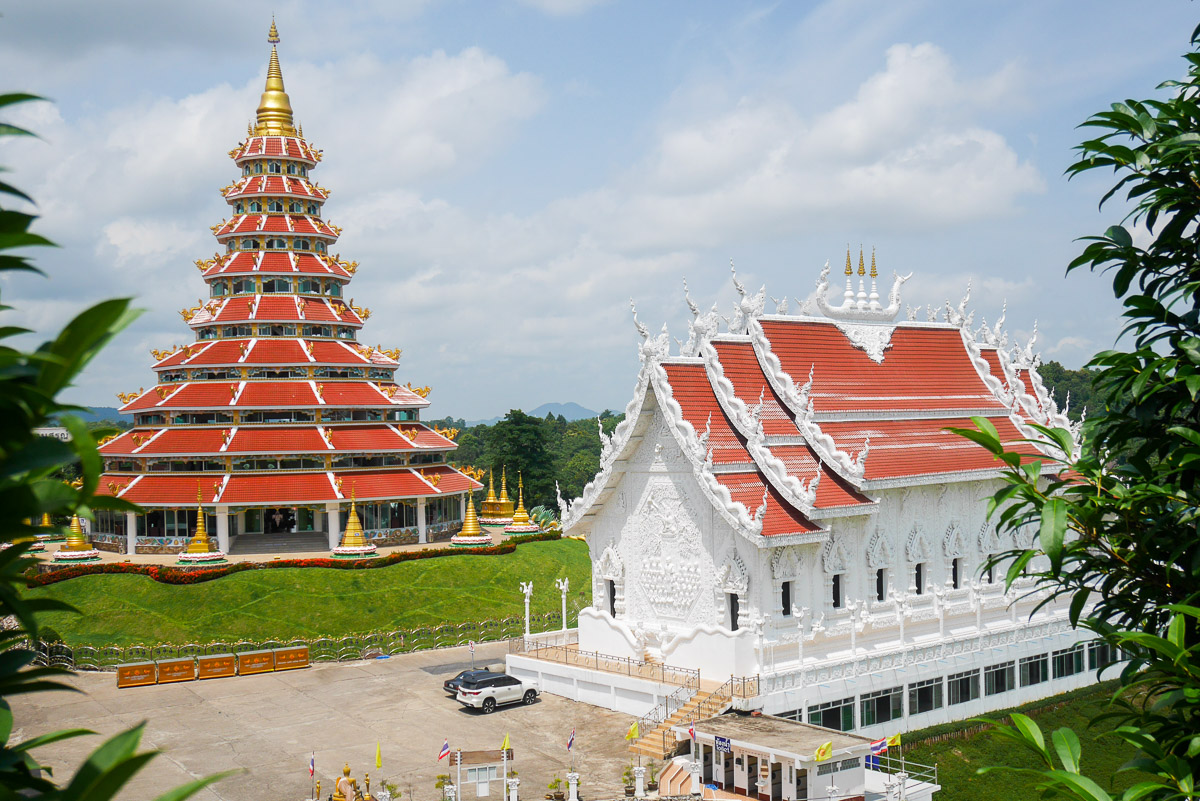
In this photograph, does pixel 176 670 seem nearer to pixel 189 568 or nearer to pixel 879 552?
pixel 189 568

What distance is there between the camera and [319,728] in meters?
24.5

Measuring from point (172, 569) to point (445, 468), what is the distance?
13.1m

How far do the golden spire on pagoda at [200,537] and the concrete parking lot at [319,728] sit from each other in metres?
7.00

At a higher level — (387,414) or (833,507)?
(387,414)

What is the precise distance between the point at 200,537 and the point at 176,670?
8.68 m

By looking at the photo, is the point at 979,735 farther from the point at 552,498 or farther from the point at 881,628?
the point at 552,498

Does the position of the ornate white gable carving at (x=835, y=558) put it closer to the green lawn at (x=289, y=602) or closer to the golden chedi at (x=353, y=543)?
the green lawn at (x=289, y=602)

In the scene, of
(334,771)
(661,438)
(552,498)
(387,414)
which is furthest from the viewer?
(552,498)

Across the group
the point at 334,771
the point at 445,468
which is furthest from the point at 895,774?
the point at 445,468

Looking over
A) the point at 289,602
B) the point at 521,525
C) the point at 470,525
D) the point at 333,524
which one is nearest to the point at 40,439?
the point at 289,602

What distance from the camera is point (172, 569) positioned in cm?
3538

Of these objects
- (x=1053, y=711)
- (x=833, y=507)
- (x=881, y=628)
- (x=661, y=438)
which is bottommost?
(x=1053, y=711)

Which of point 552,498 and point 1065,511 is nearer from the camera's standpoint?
point 1065,511

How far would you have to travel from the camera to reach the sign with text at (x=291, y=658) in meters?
30.8
